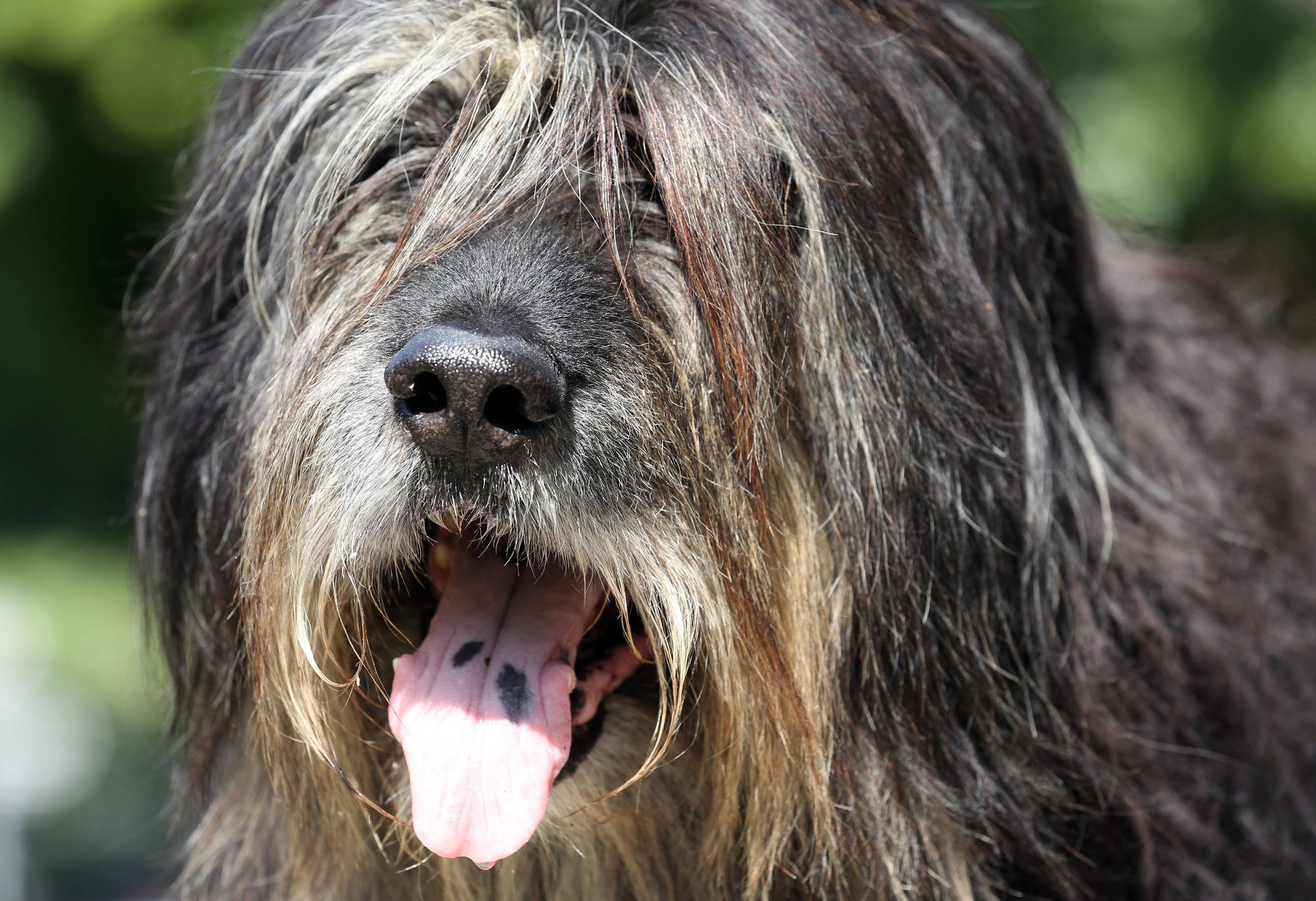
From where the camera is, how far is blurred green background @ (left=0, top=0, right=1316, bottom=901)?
5.02 meters

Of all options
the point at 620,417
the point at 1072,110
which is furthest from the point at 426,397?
the point at 1072,110

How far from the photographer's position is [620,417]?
1.87 meters

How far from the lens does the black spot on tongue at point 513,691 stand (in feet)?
6.49

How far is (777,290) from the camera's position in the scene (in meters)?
2.03

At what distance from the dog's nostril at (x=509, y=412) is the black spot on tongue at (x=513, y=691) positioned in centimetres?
40

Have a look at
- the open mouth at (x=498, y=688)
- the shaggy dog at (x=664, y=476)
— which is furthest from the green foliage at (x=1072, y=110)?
the open mouth at (x=498, y=688)

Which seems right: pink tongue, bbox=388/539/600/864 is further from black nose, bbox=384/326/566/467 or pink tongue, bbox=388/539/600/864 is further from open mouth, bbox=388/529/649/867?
black nose, bbox=384/326/566/467

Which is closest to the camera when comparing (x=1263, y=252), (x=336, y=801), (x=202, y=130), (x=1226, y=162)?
(x=336, y=801)

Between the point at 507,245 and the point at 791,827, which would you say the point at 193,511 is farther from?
the point at 791,827

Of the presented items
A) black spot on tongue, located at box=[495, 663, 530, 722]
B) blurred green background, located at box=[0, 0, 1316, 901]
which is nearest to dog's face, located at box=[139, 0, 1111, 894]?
black spot on tongue, located at box=[495, 663, 530, 722]

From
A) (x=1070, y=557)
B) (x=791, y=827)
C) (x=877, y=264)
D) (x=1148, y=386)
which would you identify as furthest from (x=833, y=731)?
(x=1148, y=386)

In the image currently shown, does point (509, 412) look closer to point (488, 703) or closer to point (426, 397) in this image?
point (426, 397)

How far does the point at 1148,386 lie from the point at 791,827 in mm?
1163

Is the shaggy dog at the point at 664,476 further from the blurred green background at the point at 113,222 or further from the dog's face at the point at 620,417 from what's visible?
the blurred green background at the point at 113,222
